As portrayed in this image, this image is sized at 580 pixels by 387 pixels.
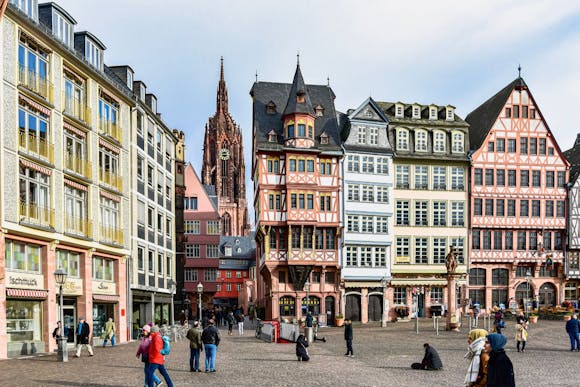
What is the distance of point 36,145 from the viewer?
2803 centimetres

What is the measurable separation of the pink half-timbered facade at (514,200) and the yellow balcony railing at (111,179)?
30459 millimetres

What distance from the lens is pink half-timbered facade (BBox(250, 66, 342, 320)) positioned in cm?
5153

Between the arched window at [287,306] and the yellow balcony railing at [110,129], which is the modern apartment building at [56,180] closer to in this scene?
the yellow balcony railing at [110,129]

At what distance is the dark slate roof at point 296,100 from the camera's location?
169 ft

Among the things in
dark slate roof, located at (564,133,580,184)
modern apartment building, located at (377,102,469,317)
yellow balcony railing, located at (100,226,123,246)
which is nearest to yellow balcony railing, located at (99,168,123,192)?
yellow balcony railing, located at (100,226,123,246)

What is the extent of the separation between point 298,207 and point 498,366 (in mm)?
42982

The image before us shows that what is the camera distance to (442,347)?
29.7 m

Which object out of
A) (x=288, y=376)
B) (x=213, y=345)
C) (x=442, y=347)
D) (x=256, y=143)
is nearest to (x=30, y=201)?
(x=213, y=345)

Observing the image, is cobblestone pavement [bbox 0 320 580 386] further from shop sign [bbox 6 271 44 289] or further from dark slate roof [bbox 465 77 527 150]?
dark slate roof [bbox 465 77 527 150]

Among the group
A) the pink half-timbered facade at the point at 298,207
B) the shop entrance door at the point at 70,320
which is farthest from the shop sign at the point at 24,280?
the pink half-timbered facade at the point at 298,207

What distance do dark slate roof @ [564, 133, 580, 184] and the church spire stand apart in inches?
3031

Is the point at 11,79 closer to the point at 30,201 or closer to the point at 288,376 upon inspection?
the point at 30,201

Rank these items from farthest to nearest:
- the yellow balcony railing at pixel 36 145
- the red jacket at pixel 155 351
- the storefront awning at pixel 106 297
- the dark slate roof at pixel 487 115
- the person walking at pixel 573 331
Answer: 1. the dark slate roof at pixel 487 115
2. the storefront awning at pixel 106 297
3. the person walking at pixel 573 331
4. the yellow balcony railing at pixel 36 145
5. the red jacket at pixel 155 351

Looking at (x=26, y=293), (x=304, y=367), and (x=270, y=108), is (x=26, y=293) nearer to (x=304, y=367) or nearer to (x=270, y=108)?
(x=304, y=367)
